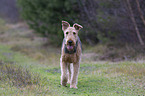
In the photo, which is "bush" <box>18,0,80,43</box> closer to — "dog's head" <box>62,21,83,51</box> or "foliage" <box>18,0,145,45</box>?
"foliage" <box>18,0,145,45</box>

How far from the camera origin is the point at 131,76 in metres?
8.48

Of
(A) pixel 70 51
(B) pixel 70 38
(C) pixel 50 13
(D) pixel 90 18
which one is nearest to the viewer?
(B) pixel 70 38

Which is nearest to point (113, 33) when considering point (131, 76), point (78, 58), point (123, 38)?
point (123, 38)

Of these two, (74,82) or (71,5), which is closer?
(74,82)

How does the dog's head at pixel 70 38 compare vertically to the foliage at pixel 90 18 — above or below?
below

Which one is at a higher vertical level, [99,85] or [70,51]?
[70,51]

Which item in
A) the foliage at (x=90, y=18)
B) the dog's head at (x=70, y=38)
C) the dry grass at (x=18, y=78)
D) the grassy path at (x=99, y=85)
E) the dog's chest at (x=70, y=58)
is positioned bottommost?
the grassy path at (x=99, y=85)

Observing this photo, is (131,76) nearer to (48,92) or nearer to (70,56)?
(70,56)

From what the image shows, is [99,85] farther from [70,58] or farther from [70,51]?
[70,51]

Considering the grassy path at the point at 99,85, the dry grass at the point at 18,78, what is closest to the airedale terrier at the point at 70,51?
the grassy path at the point at 99,85

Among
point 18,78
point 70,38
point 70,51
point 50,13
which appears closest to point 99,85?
point 70,51

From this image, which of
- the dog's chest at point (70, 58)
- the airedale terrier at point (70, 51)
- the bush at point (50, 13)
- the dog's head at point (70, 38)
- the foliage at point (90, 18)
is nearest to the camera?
the dog's head at point (70, 38)

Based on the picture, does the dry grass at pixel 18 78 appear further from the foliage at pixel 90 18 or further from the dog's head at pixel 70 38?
the foliage at pixel 90 18

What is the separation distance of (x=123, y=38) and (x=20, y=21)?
117 feet
